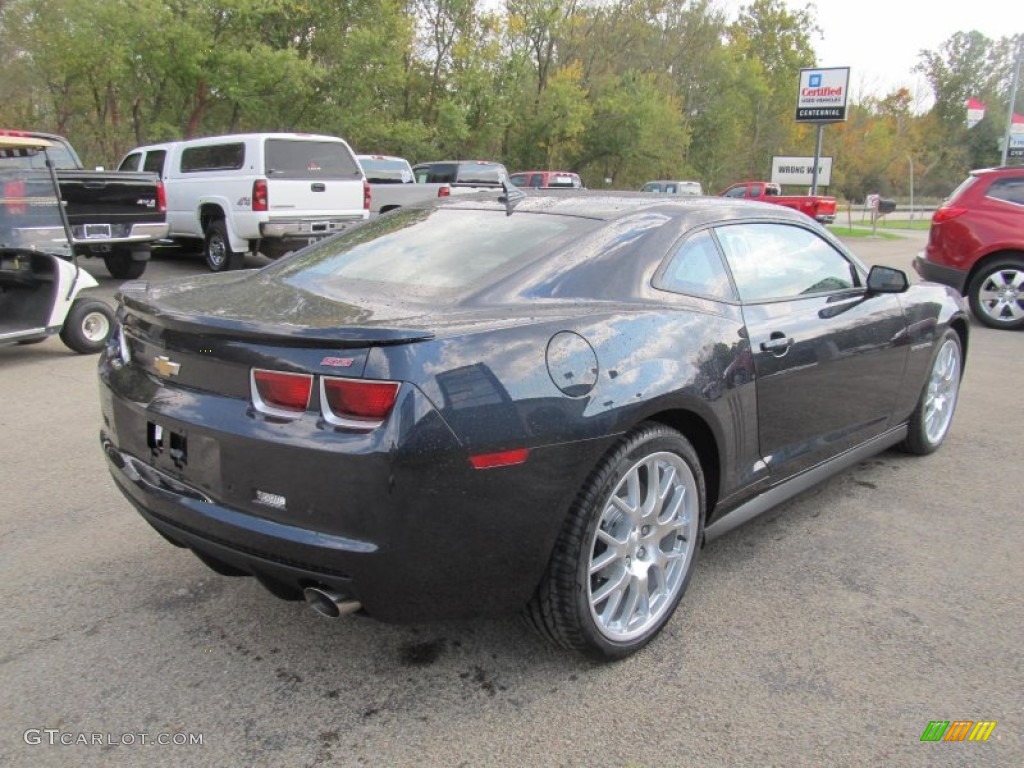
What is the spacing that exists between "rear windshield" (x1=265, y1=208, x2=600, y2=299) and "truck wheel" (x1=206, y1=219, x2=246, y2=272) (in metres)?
9.20

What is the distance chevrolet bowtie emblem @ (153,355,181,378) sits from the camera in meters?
2.53

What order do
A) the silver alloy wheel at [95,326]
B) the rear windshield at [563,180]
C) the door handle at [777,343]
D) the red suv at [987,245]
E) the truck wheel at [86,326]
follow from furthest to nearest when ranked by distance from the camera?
the rear windshield at [563,180] → the red suv at [987,245] → the silver alloy wheel at [95,326] → the truck wheel at [86,326] → the door handle at [777,343]

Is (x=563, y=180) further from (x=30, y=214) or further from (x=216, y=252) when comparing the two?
(x=30, y=214)

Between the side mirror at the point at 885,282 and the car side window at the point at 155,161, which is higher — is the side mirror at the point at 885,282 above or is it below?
below

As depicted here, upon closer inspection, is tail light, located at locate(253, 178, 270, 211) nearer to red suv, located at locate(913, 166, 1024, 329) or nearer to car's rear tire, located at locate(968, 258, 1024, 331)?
red suv, located at locate(913, 166, 1024, 329)

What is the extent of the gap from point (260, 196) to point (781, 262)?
944 cm

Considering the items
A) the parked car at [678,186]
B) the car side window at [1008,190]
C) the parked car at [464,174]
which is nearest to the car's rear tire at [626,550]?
the car side window at [1008,190]

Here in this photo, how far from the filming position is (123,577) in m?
3.21

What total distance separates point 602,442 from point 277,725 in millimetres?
1274

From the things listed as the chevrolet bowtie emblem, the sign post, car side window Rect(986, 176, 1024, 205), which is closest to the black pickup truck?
the chevrolet bowtie emblem

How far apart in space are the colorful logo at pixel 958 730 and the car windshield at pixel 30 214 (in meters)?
7.60

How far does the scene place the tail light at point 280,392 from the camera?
223 centimetres
